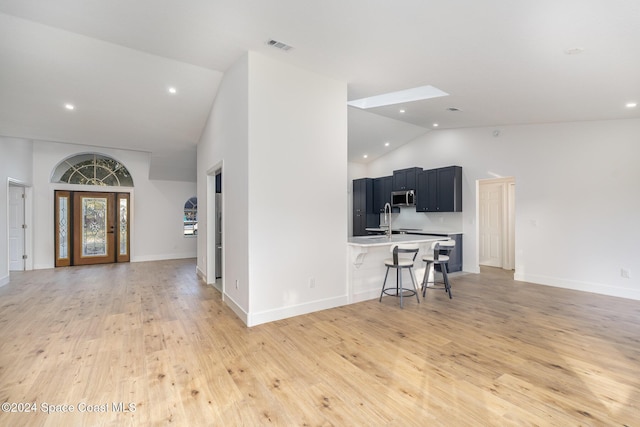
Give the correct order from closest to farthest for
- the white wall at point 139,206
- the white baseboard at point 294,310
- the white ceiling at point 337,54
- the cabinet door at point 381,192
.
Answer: the white ceiling at point 337,54, the white baseboard at point 294,310, the white wall at point 139,206, the cabinet door at point 381,192

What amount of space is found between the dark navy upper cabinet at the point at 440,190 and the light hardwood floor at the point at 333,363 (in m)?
2.65

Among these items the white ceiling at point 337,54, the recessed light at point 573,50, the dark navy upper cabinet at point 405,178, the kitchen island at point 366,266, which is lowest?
the kitchen island at point 366,266

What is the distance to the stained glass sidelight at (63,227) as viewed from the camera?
7500 millimetres

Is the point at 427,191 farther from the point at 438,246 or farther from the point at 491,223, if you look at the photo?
the point at 438,246

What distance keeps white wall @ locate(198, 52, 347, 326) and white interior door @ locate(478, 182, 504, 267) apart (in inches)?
196

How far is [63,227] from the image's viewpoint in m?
7.56

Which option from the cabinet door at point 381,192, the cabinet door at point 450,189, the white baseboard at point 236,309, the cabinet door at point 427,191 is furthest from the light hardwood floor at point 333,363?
the cabinet door at point 381,192

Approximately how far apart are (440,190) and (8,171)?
887 cm

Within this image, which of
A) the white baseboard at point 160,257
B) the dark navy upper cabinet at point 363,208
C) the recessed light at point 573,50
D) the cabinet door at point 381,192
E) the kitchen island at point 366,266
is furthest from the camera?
the dark navy upper cabinet at point 363,208

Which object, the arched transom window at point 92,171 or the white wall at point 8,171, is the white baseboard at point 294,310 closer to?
the white wall at point 8,171

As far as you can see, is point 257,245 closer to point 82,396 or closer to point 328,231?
point 328,231

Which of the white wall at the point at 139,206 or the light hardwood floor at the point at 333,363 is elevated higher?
the white wall at the point at 139,206

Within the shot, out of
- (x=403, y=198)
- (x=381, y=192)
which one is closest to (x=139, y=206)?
(x=381, y=192)

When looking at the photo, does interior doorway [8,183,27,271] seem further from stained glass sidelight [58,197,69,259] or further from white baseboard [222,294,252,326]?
white baseboard [222,294,252,326]
